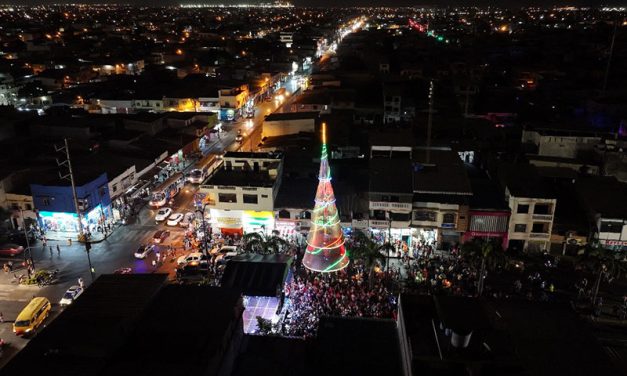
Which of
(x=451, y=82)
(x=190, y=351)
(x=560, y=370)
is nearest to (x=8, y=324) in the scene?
(x=190, y=351)

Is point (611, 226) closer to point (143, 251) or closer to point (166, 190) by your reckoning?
point (143, 251)

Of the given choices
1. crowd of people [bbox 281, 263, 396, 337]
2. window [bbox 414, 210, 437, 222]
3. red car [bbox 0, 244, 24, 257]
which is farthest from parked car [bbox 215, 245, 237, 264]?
red car [bbox 0, 244, 24, 257]

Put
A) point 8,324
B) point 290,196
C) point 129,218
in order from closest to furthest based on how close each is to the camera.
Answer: point 8,324 → point 290,196 → point 129,218

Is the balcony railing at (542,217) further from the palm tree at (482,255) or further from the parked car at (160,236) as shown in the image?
the parked car at (160,236)

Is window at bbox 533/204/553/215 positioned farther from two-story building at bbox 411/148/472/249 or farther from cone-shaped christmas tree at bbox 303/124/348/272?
cone-shaped christmas tree at bbox 303/124/348/272

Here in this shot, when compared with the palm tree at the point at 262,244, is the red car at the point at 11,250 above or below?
below

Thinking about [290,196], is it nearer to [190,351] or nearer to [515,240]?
[515,240]

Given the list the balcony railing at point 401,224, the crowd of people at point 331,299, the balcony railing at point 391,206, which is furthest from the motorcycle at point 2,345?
the balcony railing at point 401,224
